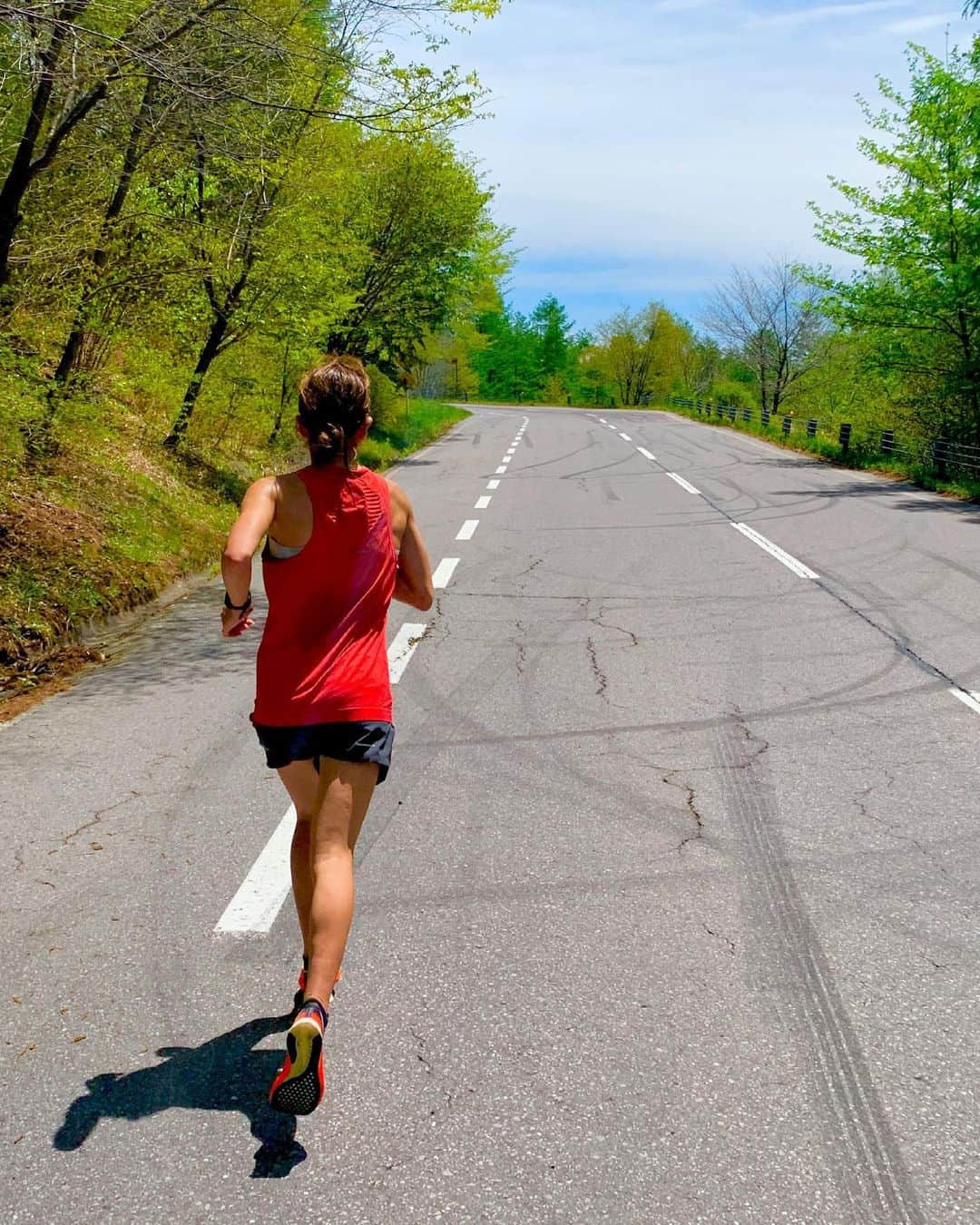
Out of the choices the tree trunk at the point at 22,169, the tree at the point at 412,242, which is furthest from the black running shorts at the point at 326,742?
the tree at the point at 412,242

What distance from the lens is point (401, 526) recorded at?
3.04 m

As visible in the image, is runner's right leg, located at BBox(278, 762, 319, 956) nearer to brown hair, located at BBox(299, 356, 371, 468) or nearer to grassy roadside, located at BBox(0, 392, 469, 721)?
brown hair, located at BBox(299, 356, 371, 468)

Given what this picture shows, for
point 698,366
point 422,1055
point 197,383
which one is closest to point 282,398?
point 197,383

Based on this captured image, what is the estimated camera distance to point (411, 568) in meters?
3.11

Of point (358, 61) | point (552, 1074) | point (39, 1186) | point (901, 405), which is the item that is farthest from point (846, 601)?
point (901, 405)

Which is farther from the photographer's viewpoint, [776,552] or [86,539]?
[776,552]

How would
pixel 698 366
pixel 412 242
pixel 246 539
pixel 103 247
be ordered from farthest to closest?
1. pixel 698 366
2. pixel 412 242
3. pixel 103 247
4. pixel 246 539

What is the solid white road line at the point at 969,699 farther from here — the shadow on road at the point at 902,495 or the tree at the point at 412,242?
the tree at the point at 412,242

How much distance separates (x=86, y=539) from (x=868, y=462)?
75.1 feet

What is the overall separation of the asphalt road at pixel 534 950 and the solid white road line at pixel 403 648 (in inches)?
5.5

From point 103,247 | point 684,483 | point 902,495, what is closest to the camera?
point 103,247

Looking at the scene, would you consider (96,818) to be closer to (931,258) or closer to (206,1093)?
(206,1093)

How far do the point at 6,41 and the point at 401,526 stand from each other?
635cm

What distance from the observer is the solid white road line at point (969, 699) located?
6438 millimetres
